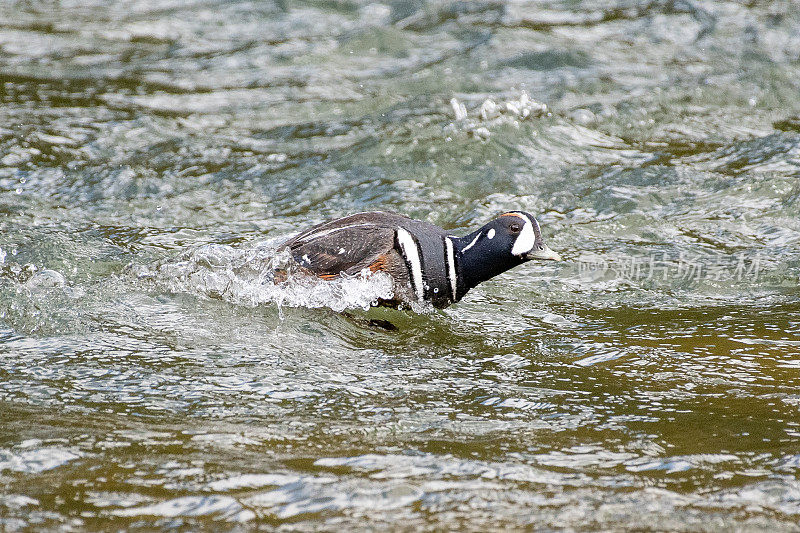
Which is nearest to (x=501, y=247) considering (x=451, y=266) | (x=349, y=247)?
(x=451, y=266)

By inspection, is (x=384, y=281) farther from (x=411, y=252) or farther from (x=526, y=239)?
(x=526, y=239)

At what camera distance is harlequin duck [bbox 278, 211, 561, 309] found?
5.58 meters

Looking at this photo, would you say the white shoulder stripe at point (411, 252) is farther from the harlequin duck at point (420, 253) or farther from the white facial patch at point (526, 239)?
the white facial patch at point (526, 239)

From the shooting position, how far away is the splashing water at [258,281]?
5.60m

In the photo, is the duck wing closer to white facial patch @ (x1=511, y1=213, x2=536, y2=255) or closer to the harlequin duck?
the harlequin duck

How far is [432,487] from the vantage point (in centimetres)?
352

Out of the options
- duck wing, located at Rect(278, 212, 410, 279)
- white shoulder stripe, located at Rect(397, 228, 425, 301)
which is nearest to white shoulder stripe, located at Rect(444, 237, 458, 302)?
white shoulder stripe, located at Rect(397, 228, 425, 301)

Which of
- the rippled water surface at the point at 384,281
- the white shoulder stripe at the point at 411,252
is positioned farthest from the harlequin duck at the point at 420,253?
the rippled water surface at the point at 384,281

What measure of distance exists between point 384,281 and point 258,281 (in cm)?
85

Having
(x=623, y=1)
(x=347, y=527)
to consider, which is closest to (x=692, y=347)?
(x=347, y=527)

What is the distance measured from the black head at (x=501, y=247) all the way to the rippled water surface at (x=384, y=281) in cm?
38

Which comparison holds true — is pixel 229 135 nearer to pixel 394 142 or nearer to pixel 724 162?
pixel 394 142

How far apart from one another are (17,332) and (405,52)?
25.8 ft

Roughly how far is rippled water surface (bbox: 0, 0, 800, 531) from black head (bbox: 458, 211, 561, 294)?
0.38m
